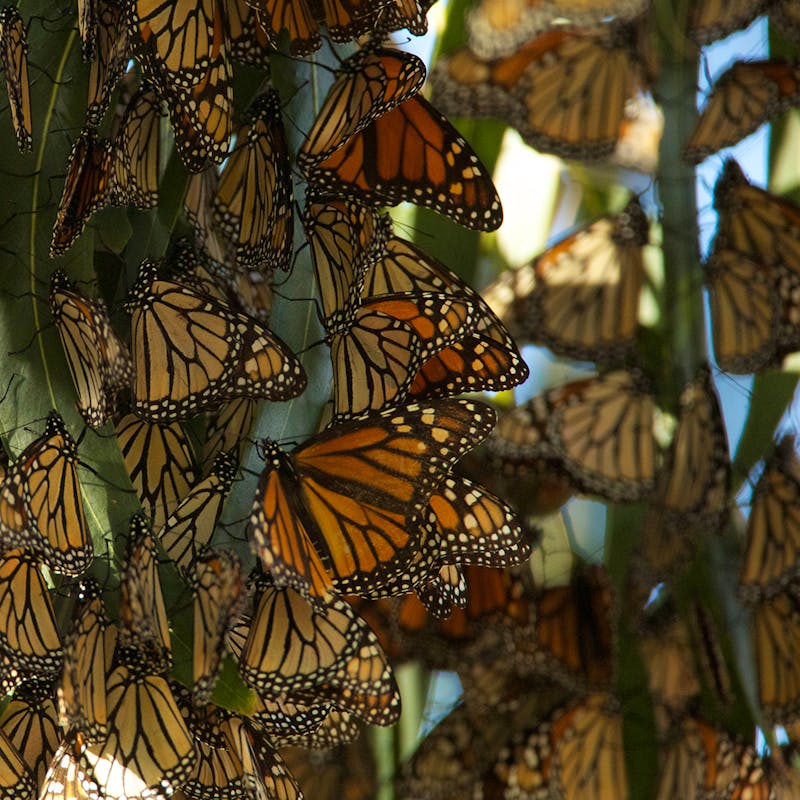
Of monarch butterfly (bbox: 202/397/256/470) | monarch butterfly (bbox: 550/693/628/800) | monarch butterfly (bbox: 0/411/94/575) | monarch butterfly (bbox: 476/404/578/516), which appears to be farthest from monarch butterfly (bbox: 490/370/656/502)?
monarch butterfly (bbox: 0/411/94/575)

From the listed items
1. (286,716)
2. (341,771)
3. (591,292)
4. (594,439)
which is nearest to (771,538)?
(594,439)

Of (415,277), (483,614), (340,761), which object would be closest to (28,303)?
(415,277)

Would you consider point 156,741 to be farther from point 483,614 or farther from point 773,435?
point 773,435

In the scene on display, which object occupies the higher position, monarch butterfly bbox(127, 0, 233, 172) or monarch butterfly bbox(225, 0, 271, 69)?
monarch butterfly bbox(225, 0, 271, 69)

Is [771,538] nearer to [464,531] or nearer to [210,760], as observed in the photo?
[464,531]

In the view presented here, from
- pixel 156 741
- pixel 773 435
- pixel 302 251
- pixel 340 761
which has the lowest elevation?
pixel 156 741

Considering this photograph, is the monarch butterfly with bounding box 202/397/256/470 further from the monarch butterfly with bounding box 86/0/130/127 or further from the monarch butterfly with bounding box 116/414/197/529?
the monarch butterfly with bounding box 86/0/130/127

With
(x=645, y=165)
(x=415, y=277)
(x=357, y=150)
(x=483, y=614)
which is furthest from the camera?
(x=645, y=165)
